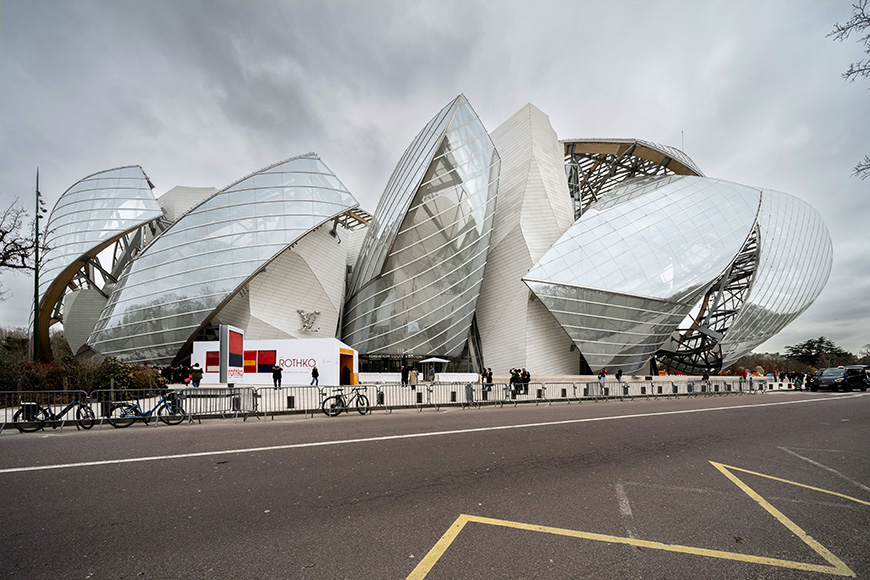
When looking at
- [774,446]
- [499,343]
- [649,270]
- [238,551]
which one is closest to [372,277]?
[499,343]

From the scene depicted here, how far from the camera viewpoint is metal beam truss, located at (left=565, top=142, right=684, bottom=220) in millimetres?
42094

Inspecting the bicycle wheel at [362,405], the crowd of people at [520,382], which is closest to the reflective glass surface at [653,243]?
the crowd of people at [520,382]

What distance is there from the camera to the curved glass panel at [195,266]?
28.0 metres

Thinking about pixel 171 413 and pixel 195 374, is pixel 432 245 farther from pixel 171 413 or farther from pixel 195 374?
pixel 171 413

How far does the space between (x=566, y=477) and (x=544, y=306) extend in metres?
26.8

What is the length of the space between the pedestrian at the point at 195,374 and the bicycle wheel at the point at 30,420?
11.5 metres

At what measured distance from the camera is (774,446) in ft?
25.2

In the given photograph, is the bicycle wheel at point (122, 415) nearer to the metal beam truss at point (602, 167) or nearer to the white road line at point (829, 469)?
the white road line at point (829, 469)

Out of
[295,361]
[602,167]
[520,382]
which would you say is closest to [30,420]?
[295,361]

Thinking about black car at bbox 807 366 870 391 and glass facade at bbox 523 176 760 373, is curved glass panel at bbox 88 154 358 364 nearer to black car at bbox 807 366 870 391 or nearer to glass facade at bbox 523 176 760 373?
glass facade at bbox 523 176 760 373

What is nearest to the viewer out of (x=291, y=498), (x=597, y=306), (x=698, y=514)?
(x=698, y=514)

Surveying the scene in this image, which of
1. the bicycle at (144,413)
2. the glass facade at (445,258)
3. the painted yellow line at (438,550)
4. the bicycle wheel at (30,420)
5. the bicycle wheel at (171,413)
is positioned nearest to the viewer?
the painted yellow line at (438,550)

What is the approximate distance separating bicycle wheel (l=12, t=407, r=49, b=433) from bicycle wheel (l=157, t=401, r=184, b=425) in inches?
101

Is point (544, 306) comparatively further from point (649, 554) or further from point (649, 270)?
point (649, 554)
